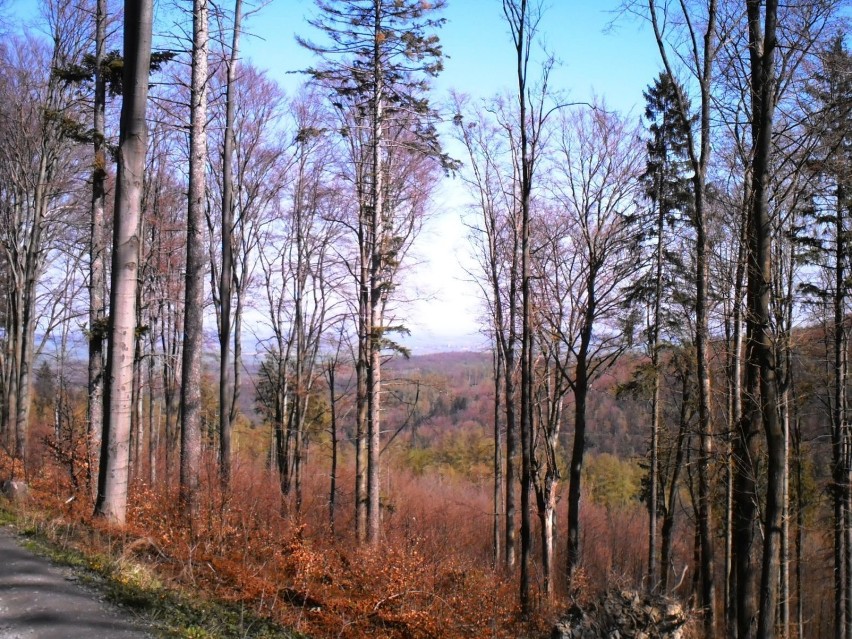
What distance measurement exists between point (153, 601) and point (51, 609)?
0.70 metres

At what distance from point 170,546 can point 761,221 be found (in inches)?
331

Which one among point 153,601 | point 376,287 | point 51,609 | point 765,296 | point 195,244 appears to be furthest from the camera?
point 376,287

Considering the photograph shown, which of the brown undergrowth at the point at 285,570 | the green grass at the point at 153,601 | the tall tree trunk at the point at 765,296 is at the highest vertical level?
the tall tree trunk at the point at 765,296

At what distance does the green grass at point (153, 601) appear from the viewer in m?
→ 4.29

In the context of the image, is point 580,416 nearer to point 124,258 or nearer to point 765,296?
point 765,296

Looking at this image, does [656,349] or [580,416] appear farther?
[656,349]

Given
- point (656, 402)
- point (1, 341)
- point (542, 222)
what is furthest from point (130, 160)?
point (1, 341)

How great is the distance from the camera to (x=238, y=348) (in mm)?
18375

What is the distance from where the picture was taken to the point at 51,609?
161 inches

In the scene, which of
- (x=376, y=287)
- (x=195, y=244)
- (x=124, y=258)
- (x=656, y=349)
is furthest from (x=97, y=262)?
(x=656, y=349)

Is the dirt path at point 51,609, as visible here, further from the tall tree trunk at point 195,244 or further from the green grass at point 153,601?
the tall tree trunk at point 195,244

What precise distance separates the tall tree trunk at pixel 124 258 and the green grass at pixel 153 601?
39.9 inches

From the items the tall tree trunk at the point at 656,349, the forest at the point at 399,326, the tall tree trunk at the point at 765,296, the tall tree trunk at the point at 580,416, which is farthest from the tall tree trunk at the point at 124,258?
the tall tree trunk at the point at 656,349

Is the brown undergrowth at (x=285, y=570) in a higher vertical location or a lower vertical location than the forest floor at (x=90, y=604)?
lower
